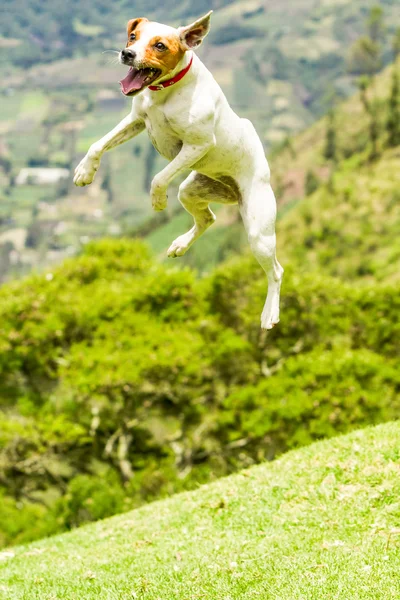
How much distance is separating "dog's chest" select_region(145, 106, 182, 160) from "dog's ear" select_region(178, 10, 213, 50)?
66 centimetres

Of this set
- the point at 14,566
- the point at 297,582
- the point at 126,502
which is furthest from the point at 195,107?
the point at 126,502

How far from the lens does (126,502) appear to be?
22016mm

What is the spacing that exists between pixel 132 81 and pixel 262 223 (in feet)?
6.62

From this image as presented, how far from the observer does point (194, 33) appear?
740cm

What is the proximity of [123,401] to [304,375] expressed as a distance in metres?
5.71

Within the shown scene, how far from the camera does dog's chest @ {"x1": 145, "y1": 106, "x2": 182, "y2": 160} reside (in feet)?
25.3

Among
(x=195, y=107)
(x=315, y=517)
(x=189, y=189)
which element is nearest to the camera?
(x=195, y=107)

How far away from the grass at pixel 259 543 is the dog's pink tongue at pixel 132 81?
17.7 feet

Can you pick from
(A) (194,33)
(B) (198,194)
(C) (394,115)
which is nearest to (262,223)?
(B) (198,194)

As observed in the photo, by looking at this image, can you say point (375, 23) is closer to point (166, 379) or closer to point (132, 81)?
point (166, 379)

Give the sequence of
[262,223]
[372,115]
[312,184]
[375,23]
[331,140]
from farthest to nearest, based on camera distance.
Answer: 1. [331,140]
2. [312,184]
3. [372,115]
4. [375,23]
5. [262,223]

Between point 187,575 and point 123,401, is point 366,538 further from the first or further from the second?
point 123,401

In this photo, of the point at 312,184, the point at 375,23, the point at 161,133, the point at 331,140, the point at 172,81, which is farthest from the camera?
the point at 331,140

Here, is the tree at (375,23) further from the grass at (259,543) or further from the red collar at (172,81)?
the red collar at (172,81)
